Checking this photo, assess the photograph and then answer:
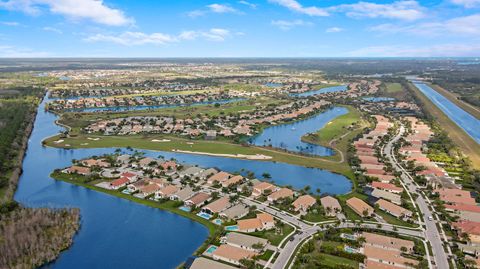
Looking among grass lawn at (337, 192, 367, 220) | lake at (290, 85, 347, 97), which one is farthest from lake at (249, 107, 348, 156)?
lake at (290, 85, 347, 97)

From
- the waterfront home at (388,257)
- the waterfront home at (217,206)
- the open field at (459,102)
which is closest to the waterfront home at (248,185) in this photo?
the waterfront home at (217,206)

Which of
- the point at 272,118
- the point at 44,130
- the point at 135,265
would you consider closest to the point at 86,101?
the point at 44,130

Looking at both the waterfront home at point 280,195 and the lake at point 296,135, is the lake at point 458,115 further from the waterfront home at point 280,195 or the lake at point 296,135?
the waterfront home at point 280,195

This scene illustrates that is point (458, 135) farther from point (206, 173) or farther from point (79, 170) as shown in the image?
point (79, 170)

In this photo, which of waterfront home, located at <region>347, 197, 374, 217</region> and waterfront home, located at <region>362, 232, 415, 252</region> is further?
waterfront home, located at <region>347, 197, 374, 217</region>

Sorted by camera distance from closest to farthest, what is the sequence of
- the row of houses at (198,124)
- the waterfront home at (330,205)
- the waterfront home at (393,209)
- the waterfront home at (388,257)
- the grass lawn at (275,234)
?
the waterfront home at (388,257) < the grass lawn at (275,234) < the waterfront home at (393,209) < the waterfront home at (330,205) < the row of houses at (198,124)

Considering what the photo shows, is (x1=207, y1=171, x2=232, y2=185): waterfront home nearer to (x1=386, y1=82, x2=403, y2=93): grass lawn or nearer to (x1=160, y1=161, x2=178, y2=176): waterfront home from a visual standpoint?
(x1=160, y1=161, x2=178, y2=176): waterfront home

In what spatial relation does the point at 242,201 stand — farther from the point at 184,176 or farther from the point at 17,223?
the point at 17,223
